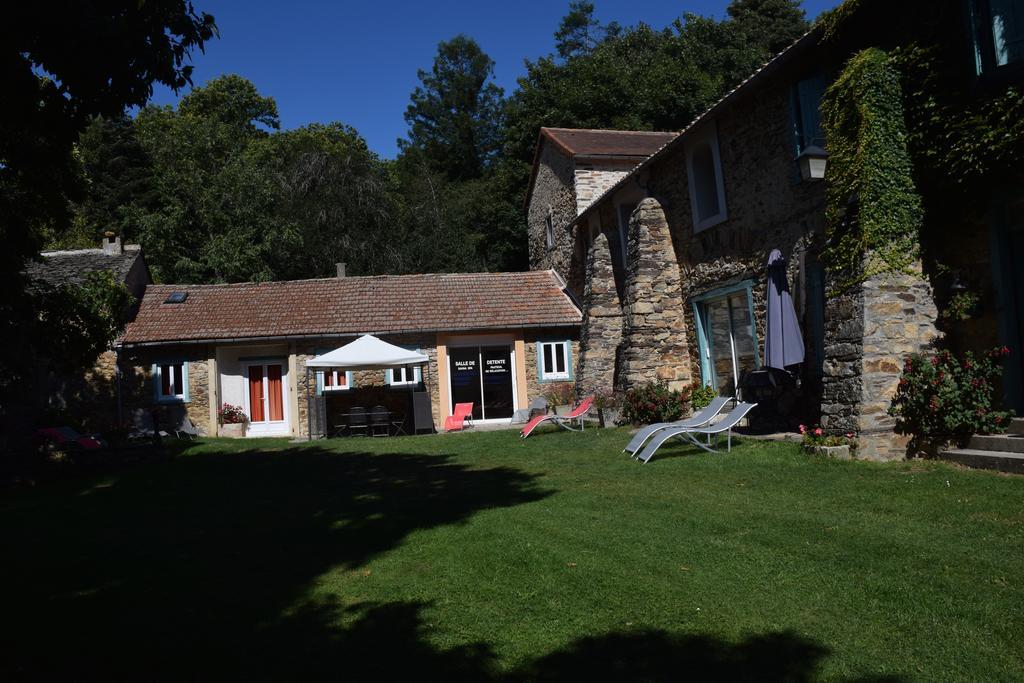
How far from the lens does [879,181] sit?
8617 millimetres

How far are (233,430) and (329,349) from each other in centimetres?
336

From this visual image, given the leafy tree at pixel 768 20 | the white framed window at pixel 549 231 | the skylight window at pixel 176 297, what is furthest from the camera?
the leafy tree at pixel 768 20

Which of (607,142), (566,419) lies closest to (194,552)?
(566,419)

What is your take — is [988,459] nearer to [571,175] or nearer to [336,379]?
[571,175]

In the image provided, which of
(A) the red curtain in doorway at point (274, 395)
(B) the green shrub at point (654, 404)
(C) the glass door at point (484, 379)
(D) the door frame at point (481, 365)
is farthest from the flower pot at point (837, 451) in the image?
(A) the red curtain in doorway at point (274, 395)

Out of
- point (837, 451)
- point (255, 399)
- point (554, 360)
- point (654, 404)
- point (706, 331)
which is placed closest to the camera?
point (837, 451)

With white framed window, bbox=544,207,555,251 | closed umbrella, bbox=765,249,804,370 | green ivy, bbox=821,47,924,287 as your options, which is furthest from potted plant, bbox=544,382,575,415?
green ivy, bbox=821,47,924,287

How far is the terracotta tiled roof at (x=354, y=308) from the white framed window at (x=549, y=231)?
4.76 ft

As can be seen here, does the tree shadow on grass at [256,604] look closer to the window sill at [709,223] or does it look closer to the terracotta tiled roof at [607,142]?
the window sill at [709,223]

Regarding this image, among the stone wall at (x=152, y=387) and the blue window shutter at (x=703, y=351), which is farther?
the stone wall at (x=152, y=387)

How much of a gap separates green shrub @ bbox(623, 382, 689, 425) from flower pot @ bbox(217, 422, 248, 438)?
11198 mm

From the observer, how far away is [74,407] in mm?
18766

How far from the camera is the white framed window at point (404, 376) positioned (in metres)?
19.7

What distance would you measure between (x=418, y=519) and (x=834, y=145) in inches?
270
